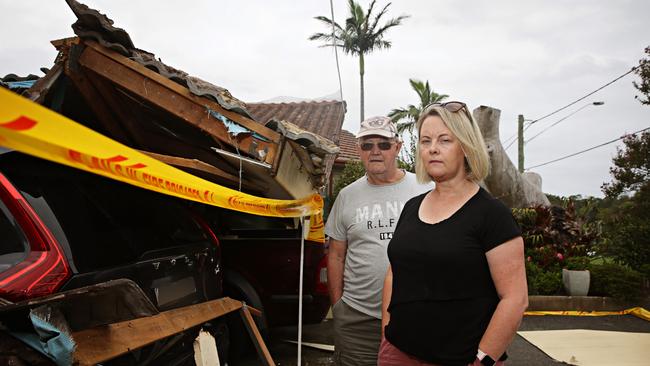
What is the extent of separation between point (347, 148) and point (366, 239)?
50.2 feet

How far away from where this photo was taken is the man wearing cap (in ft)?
8.71

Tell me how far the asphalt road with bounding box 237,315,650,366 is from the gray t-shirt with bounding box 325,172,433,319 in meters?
1.84

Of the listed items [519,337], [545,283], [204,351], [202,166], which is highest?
[202,166]

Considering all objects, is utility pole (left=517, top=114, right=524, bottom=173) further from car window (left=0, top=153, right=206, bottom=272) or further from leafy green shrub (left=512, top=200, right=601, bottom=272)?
car window (left=0, top=153, right=206, bottom=272)

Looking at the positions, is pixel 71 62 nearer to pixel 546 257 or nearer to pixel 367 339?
pixel 367 339

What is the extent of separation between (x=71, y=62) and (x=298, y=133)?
5.62 feet

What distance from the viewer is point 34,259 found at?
1855 mm

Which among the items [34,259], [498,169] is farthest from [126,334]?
[498,169]

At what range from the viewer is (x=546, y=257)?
788 cm

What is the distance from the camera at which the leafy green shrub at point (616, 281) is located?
22.6 ft

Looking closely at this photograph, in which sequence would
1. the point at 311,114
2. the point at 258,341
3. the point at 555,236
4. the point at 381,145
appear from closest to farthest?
1. the point at 381,145
2. the point at 258,341
3. the point at 555,236
4. the point at 311,114

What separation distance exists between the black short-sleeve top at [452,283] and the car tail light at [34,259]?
4.61ft

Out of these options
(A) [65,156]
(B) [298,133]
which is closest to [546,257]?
(B) [298,133]

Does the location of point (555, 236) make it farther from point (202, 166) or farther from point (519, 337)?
point (202, 166)
